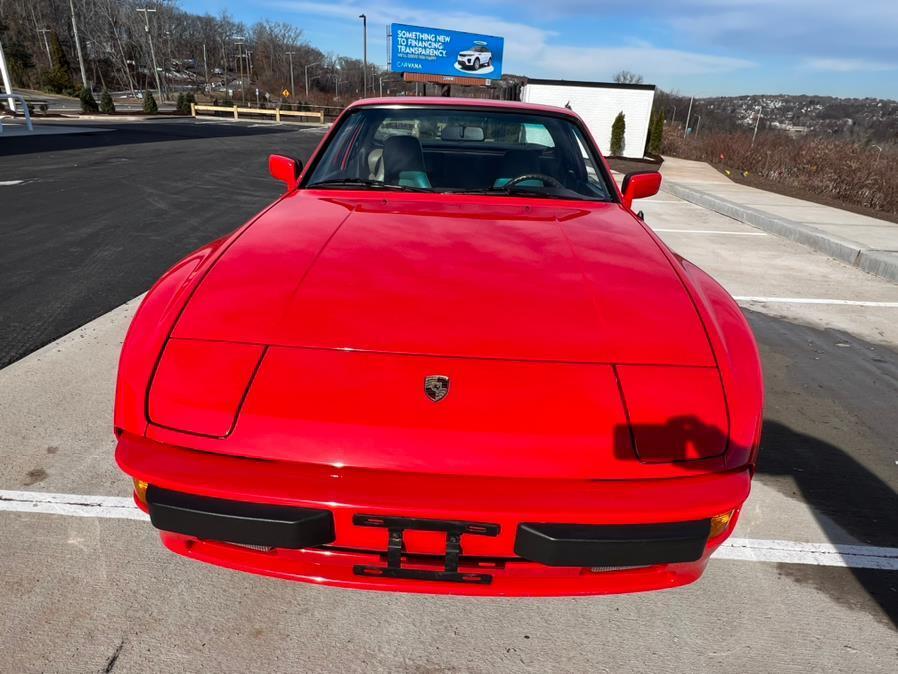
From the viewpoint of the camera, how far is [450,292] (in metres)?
1.60

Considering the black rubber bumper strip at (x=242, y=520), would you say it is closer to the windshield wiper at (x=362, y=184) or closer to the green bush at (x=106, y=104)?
the windshield wiper at (x=362, y=184)

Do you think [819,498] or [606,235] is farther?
[819,498]

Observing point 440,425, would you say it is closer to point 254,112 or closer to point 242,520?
point 242,520

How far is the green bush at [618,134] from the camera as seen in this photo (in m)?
20.5

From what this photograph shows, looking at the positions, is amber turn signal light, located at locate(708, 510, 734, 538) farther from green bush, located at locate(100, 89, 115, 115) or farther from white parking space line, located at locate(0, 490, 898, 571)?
green bush, located at locate(100, 89, 115, 115)

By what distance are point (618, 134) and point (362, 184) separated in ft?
66.8

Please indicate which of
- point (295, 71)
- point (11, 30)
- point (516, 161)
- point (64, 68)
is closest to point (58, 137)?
point (516, 161)

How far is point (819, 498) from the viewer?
231cm

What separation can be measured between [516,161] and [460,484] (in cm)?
190

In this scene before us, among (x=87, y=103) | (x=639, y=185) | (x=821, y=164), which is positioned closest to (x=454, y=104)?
(x=639, y=185)

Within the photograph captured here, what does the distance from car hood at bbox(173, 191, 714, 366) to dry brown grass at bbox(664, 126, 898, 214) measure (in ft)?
40.1

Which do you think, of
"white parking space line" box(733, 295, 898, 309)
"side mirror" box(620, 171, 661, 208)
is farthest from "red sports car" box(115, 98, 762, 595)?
"white parking space line" box(733, 295, 898, 309)

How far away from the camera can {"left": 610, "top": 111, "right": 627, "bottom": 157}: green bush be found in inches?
806

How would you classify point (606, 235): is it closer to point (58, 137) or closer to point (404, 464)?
point (404, 464)
